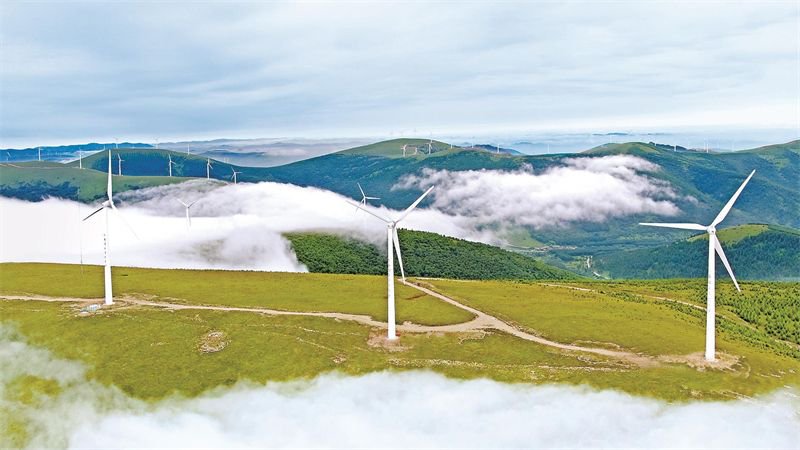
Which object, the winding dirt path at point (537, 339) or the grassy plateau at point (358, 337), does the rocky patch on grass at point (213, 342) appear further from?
the winding dirt path at point (537, 339)

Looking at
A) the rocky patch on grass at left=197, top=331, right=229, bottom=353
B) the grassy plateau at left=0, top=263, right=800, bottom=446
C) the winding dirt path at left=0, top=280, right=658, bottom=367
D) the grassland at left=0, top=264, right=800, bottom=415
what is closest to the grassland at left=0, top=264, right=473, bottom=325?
the grassy plateau at left=0, top=263, right=800, bottom=446

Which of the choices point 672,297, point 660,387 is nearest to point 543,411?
point 660,387

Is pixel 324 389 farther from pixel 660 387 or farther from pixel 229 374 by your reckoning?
pixel 660 387

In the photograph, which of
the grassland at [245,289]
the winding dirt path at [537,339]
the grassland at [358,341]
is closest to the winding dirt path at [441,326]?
the winding dirt path at [537,339]

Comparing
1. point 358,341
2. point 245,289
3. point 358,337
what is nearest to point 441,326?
point 358,337

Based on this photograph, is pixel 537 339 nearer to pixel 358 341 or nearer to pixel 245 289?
pixel 358 341

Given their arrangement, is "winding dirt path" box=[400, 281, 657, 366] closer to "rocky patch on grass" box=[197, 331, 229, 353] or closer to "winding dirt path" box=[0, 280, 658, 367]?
"winding dirt path" box=[0, 280, 658, 367]

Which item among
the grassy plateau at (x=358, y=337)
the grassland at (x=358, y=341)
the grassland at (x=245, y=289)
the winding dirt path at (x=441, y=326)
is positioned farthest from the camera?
the grassland at (x=245, y=289)

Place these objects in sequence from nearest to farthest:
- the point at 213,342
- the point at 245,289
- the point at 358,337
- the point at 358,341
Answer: the point at 358,341
the point at 213,342
the point at 358,337
the point at 245,289
